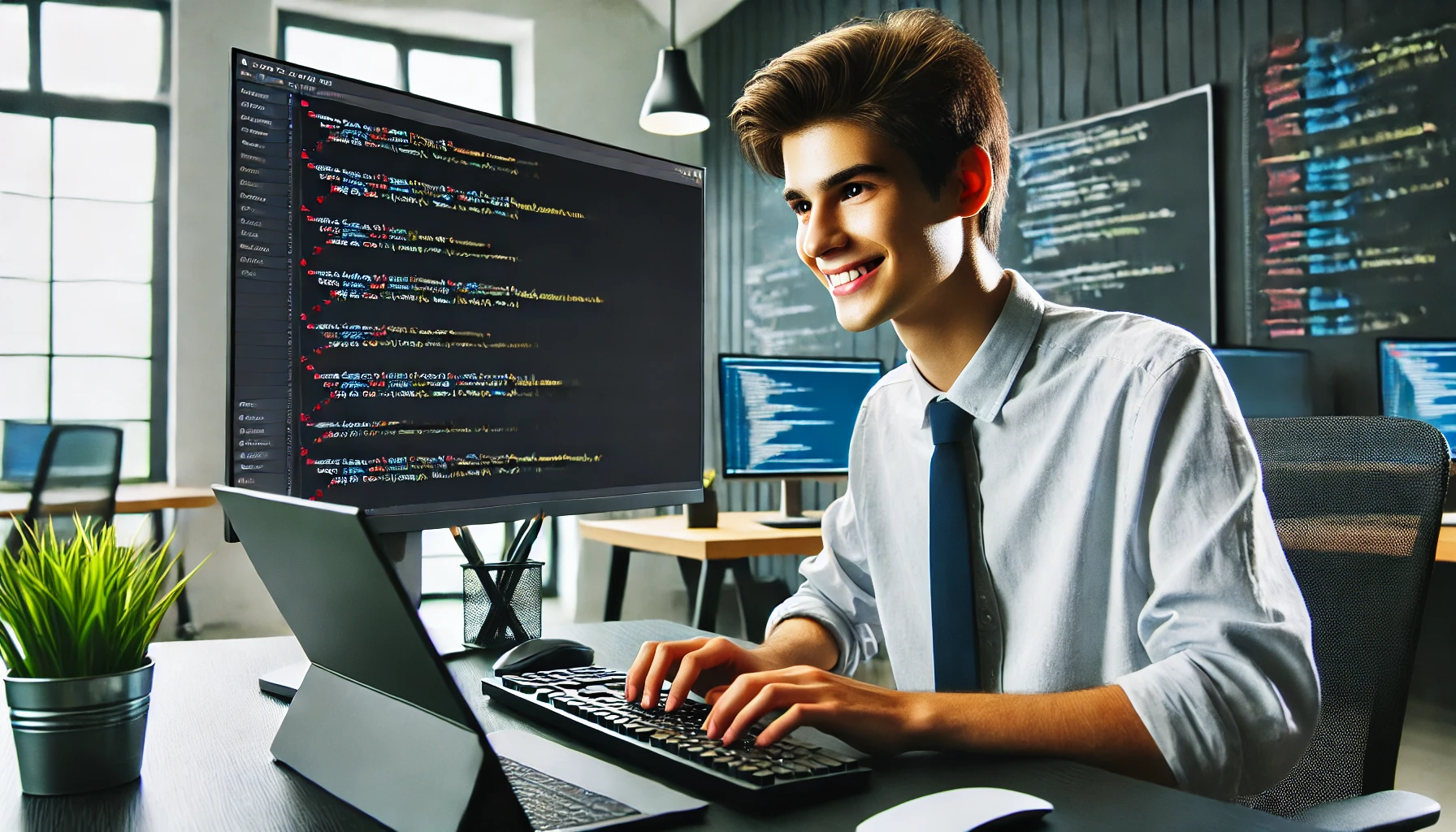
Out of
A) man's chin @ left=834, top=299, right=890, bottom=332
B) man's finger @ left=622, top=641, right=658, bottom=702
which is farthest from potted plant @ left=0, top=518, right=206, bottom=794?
man's chin @ left=834, top=299, right=890, bottom=332

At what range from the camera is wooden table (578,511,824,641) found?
258 centimetres

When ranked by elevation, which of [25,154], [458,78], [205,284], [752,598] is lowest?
[752,598]

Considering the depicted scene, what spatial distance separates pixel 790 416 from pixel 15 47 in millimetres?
3656

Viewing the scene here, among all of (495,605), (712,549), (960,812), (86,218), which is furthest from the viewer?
(86,218)

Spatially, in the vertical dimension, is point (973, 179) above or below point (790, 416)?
above

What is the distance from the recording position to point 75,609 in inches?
24.0

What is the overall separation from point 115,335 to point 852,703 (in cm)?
448

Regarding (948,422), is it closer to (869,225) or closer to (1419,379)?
(869,225)

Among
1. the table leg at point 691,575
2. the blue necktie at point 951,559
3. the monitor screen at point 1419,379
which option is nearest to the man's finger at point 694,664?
the blue necktie at point 951,559

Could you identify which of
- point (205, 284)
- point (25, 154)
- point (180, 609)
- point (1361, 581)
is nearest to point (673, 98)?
point (205, 284)

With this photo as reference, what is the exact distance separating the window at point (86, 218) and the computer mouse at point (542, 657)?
160 inches

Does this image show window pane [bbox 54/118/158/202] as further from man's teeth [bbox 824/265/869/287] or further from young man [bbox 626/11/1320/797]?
Answer: man's teeth [bbox 824/265/869/287]

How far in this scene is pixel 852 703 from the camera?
0.66m

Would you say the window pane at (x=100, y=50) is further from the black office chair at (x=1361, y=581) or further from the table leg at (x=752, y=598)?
the black office chair at (x=1361, y=581)
